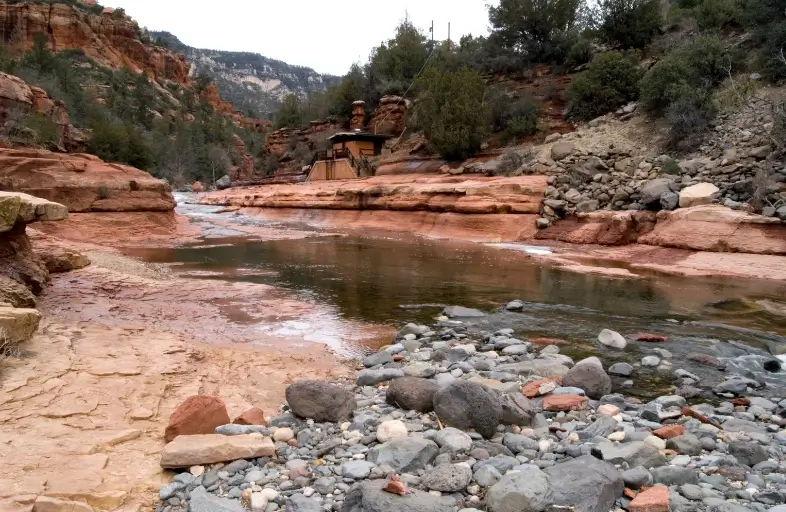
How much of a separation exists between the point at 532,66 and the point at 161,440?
30418mm

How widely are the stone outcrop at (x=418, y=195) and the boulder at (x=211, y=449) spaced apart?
1562 centimetres

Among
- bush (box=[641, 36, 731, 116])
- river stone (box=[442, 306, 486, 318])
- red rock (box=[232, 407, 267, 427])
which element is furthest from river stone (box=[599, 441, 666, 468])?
bush (box=[641, 36, 731, 116])

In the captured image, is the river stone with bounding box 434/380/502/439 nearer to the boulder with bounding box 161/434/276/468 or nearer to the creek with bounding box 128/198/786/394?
the boulder with bounding box 161/434/276/468

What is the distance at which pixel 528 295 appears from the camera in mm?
9023

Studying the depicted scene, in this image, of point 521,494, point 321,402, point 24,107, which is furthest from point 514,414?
point 24,107

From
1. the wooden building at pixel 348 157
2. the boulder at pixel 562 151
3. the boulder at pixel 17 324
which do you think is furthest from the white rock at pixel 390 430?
the wooden building at pixel 348 157

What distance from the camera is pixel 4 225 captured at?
6152mm

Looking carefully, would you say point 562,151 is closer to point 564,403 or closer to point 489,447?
point 564,403

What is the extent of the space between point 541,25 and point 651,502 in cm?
3075

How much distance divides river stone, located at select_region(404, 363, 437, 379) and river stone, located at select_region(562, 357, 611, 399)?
1.14 meters

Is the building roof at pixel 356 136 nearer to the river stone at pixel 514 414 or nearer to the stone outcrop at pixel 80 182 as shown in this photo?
the stone outcrop at pixel 80 182

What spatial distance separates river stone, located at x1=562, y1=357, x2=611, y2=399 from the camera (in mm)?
4332

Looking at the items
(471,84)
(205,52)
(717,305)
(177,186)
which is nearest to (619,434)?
(717,305)

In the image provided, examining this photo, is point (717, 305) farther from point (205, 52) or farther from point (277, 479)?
point (205, 52)
